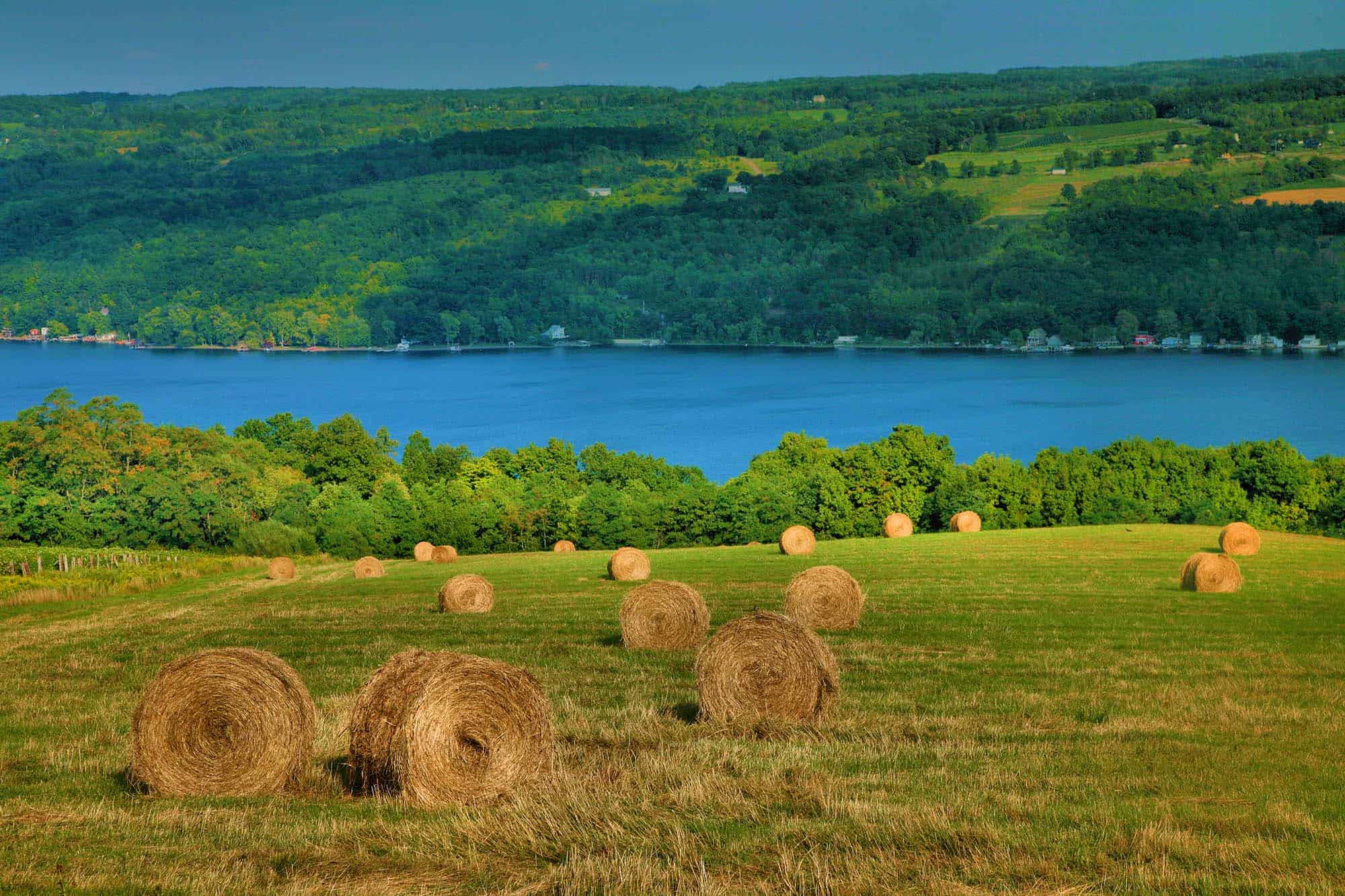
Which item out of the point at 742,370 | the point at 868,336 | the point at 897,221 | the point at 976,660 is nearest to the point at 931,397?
the point at 742,370

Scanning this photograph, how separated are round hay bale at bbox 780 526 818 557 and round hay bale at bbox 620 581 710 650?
19.4 meters

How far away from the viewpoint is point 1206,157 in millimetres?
171625

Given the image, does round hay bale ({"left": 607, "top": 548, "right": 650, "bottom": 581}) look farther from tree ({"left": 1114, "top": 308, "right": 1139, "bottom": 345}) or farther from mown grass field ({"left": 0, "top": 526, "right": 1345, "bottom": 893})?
tree ({"left": 1114, "top": 308, "right": 1139, "bottom": 345})

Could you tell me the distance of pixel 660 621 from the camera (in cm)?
1920

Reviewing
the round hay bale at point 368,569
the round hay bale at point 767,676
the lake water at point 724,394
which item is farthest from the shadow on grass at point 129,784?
the lake water at point 724,394

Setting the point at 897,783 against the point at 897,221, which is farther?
the point at 897,221

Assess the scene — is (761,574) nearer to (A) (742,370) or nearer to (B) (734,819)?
(B) (734,819)

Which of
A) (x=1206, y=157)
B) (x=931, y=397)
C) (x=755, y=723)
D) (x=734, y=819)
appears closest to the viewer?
(x=734, y=819)

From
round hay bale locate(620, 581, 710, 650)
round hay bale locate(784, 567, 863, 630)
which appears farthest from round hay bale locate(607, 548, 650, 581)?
round hay bale locate(620, 581, 710, 650)

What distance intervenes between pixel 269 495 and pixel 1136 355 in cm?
12143

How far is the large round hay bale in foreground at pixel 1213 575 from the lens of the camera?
2581 centimetres

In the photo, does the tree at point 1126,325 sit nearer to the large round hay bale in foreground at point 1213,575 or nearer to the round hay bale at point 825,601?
the large round hay bale in foreground at point 1213,575

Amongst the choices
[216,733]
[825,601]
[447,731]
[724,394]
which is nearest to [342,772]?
[216,733]

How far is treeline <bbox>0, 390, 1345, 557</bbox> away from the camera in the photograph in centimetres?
5316
